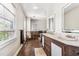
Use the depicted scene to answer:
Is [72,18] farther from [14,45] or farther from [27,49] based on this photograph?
[27,49]

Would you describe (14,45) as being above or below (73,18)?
below

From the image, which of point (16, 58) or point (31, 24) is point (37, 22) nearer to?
point (31, 24)

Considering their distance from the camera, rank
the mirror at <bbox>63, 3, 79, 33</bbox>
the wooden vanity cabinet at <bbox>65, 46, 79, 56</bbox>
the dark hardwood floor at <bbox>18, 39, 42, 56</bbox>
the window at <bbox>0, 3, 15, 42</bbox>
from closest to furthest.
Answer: the wooden vanity cabinet at <bbox>65, 46, 79, 56</bbox>, the window at <bbox>0, 3, 15, 42</bbox>, the mirror at <bbox>63, 3, 79, 33</bbox>, the dark hardwood floor at <bbox>18, 39, 42, 56</bbox>

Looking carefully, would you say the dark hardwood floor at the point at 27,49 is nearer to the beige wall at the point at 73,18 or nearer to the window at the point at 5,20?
the window at the point at 5,20

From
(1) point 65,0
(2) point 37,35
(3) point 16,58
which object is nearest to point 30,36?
(2) point 37,35

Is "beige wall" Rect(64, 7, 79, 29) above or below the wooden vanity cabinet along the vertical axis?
above

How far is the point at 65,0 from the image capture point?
296 centimetres

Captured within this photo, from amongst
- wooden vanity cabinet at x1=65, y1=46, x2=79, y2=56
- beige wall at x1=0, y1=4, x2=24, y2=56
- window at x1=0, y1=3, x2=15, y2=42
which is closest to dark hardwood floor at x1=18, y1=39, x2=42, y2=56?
beige wall at x1=0, y1=4, x2=24, y2=56

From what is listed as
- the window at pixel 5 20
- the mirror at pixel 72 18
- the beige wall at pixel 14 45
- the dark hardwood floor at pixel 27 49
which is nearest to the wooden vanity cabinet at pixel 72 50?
the mirror at pixel 72 18

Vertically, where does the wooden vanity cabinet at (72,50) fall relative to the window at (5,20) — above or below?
below

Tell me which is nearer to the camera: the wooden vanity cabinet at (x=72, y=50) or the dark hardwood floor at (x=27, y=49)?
the wooden vanity cabinet at (x=72, y=50)

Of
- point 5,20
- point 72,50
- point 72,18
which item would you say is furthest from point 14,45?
point 72,50

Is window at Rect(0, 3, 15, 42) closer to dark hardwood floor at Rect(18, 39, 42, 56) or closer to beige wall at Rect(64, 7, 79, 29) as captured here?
dark hardwood floor at Rect(18, 39, 42, 56)

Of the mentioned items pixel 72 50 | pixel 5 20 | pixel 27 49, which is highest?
pixel 5 20
